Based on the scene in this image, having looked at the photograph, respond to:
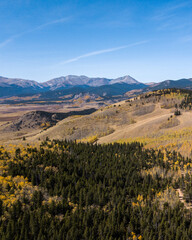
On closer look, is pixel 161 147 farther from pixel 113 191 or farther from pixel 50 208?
pixel 50 208

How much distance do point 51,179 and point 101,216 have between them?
12.0m

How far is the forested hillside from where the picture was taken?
2242cm

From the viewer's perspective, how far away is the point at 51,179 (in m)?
32.6

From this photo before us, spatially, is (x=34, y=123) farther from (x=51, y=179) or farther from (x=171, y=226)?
(x=171, y=226)

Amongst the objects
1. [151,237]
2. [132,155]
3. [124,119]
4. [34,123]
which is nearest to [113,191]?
[151,237]

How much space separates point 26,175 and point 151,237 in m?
23.3

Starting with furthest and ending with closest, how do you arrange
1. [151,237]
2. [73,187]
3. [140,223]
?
[73,187] < [140,223] < [151,237]

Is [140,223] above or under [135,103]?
under

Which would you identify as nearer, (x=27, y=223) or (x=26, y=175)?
(x=27, y=223)

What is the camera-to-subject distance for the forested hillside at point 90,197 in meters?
22.4

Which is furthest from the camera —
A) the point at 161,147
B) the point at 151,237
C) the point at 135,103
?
the point at 135,103

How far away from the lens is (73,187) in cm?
3142

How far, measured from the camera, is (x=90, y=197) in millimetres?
29000

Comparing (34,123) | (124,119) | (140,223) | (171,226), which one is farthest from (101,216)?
(34,123)
